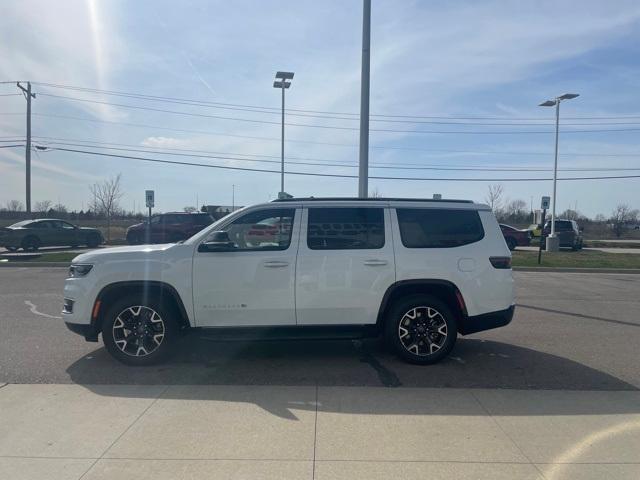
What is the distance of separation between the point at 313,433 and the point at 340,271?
212cm

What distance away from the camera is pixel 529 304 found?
34.9ft

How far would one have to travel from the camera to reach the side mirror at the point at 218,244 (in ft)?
19.3

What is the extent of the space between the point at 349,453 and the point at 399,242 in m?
2.77

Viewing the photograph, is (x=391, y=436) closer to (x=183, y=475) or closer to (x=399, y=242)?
(x=183, y=475)

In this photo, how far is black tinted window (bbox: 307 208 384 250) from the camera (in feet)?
19.6

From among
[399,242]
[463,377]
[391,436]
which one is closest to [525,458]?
[391,436]

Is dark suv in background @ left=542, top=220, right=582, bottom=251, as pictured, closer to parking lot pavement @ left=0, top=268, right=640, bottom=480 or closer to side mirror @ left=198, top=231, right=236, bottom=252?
parking lot pavement @ left=0, top=268, right=640, bottom=480

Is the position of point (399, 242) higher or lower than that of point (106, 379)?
higher

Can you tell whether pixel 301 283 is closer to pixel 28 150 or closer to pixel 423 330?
pixel 423 330

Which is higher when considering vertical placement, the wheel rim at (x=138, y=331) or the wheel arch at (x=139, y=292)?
the wheel arch at (x=139, y=292)

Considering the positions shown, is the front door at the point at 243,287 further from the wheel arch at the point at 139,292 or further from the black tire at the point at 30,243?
the black tire at the point at 30,243

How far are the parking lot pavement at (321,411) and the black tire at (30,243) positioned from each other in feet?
62.5

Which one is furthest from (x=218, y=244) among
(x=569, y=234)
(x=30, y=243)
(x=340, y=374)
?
(x=569, y=234)

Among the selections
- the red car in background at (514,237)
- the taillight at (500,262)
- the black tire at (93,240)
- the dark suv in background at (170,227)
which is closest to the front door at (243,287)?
the taillight at (500,262)
